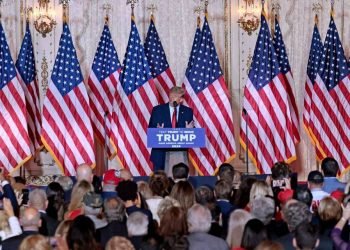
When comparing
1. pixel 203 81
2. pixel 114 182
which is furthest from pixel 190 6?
pixel 114 182

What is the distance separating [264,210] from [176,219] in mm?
919

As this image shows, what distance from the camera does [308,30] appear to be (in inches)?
714

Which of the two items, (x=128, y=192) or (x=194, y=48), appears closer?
(x=128, y=192)

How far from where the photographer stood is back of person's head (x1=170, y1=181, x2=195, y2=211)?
9305mm

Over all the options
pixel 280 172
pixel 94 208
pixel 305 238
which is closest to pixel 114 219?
pixel 94 208

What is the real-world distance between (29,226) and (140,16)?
10464mm

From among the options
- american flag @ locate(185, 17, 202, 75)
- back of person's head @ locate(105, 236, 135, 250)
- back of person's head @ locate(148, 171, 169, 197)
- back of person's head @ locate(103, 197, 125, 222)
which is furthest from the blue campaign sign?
back of person's head @ locate(105, 236, 135, 250)

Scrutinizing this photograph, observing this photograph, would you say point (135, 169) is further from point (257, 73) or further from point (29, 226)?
point (29, 226)

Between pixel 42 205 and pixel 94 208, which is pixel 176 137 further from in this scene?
pixel 94 208

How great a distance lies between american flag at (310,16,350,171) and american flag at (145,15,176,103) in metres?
2.49

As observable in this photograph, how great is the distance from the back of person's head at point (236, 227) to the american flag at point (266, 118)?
26.6ft

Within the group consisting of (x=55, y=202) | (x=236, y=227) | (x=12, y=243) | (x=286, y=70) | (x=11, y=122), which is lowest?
(x=12, y=243)

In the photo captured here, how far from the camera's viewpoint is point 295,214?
8.21 metres

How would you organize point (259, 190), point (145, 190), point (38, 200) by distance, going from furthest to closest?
point (145, 190) → point (259, 190) → point (38, 200)
